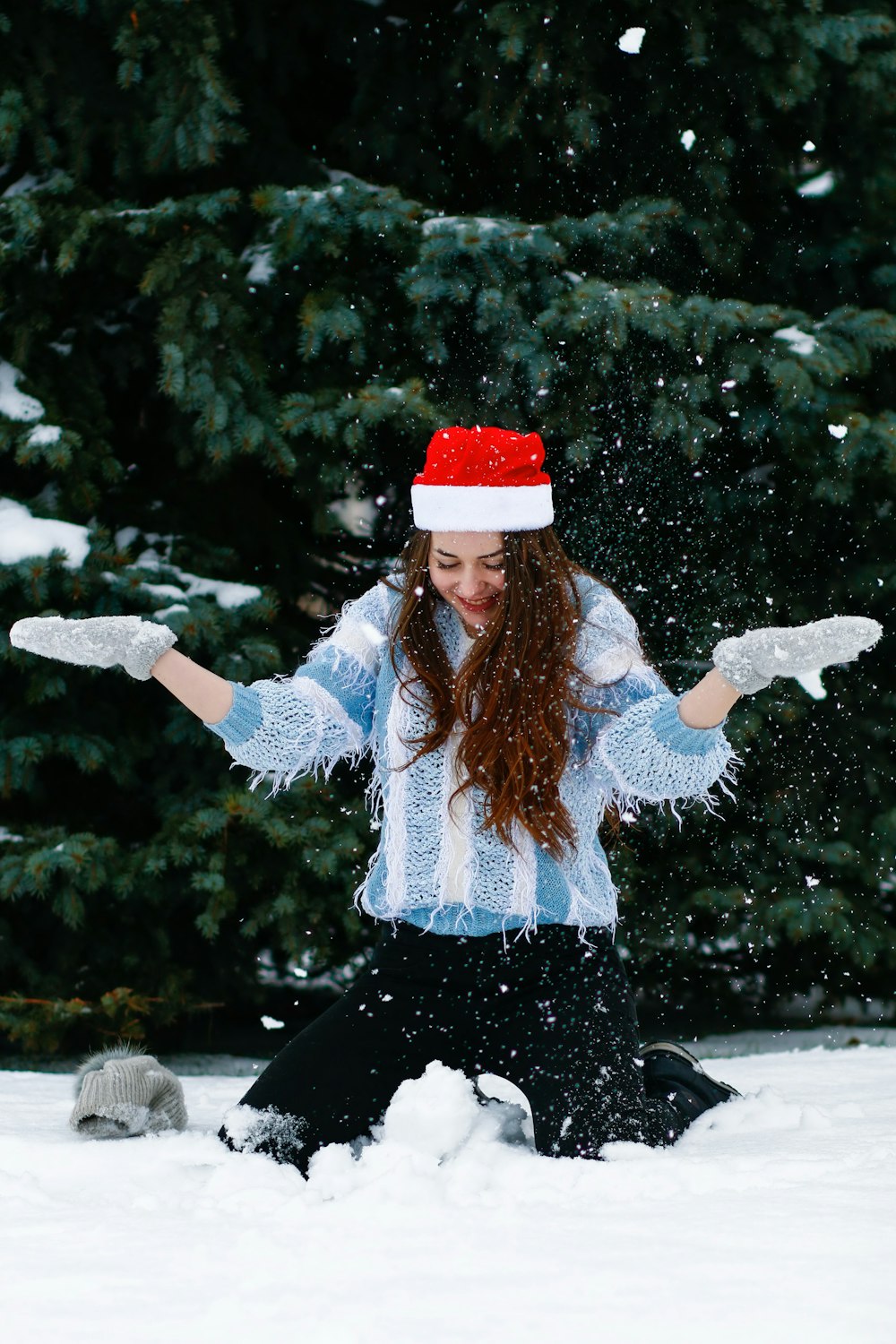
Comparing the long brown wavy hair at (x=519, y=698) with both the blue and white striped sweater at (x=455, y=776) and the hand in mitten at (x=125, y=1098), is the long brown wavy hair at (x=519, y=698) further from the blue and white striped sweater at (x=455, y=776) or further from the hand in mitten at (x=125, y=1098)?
the hand in mitten at (x=125, y=1098)

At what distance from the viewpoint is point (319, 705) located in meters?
2.62

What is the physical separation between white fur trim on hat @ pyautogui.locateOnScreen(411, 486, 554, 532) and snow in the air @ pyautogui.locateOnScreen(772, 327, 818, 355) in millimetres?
1618

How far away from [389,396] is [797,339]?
122 centimetres

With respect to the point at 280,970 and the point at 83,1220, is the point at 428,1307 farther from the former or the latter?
the point at 280,970

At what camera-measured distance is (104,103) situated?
12.9 feet

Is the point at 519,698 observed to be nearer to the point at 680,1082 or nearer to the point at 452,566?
the point at 452,566

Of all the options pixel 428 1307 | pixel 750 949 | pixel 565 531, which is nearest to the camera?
pixel 428 1307

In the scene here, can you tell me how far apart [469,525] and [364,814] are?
1584 mm

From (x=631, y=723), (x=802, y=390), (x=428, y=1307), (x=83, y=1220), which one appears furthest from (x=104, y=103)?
(x=428, y=1307)

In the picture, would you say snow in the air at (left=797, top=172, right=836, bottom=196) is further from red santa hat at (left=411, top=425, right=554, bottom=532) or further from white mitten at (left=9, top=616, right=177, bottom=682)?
white mitten at (left=9, top=616, right=177, bottom=682)

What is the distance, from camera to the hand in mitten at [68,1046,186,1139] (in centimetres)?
257

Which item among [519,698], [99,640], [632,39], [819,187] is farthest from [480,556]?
[819,187]

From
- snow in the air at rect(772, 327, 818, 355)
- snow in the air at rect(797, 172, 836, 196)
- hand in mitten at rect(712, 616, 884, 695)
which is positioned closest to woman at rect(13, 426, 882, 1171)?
hand in mitten at rect(712, 616, 884, 695)

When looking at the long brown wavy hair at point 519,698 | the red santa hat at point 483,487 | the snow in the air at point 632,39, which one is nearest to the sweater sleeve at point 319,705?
the long brown wavy hair at point 519,698
